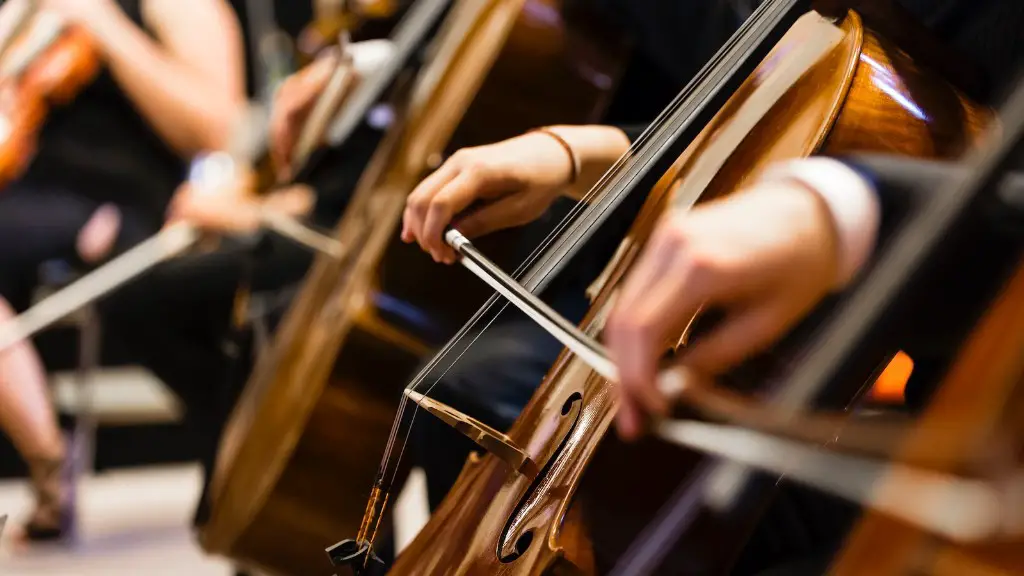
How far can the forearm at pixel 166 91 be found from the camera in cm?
142

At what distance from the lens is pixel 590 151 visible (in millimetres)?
503

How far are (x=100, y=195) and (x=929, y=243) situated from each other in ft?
4.81

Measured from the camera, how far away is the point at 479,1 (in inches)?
33.3

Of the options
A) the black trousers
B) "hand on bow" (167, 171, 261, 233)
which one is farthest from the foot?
"hand on bow" (167, 171, 261, 233)

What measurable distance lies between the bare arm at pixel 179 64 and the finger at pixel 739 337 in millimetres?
1341

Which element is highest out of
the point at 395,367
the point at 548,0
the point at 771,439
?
the point at 548,0

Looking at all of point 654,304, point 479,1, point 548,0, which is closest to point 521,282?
point 654,304

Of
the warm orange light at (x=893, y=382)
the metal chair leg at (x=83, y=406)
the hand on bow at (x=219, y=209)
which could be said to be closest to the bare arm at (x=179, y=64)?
the hand on bow at (x=219, y=209)

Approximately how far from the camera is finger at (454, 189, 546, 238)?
49cm

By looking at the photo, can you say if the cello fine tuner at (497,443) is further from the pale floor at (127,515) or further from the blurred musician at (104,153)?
the blurred musician at (104,153)

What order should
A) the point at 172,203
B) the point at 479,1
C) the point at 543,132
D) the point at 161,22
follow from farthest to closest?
the point at 172,203 → the point at 161,22 → the point at 479,1 → the point at 543,132

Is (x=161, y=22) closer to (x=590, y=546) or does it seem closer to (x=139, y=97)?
(x=139, y=97)

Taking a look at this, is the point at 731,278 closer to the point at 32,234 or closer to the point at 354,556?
the point at 354,556

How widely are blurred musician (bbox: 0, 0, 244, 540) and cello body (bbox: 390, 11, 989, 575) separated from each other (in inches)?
44.7
